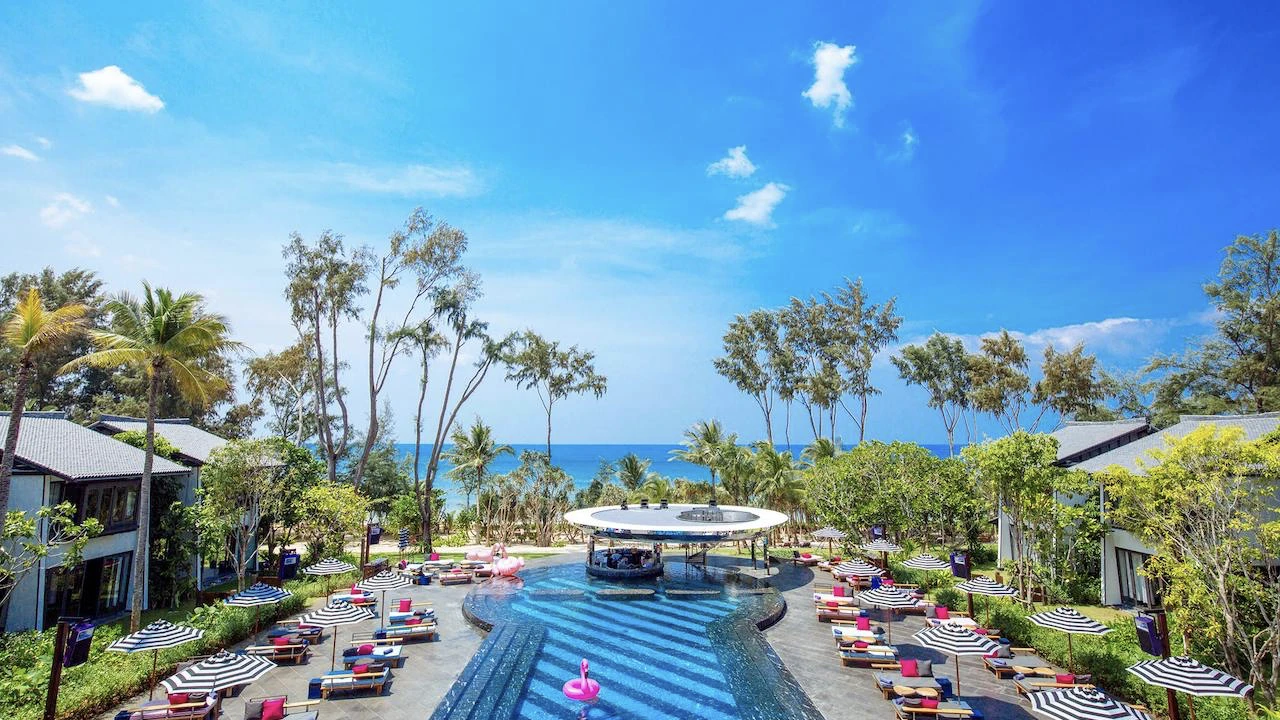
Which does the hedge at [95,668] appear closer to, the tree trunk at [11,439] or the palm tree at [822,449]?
the tree trunk at [11,439]

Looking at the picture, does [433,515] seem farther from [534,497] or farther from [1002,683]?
[1002,683]

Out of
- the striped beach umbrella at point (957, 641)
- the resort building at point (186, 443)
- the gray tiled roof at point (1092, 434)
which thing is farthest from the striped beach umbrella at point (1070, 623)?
the resort building at point (186, 443)

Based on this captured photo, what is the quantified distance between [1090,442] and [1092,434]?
195cm

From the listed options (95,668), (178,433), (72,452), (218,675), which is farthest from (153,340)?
(178,433)

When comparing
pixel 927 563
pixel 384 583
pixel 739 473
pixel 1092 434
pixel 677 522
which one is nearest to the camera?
pixel 384 583

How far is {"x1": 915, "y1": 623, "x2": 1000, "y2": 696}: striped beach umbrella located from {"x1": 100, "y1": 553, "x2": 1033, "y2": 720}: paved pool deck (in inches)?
56.8

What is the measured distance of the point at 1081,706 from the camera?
12.0 metres

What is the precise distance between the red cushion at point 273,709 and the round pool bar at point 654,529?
47.8 feet

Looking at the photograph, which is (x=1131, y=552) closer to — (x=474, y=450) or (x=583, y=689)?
(x=583, y=689)

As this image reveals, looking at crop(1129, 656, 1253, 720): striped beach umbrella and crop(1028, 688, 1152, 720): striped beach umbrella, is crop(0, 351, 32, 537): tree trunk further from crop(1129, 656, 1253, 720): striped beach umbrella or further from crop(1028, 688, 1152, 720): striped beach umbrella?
crop(1129, 656, 1253, 720): striped beach umbrella

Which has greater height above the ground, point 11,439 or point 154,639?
point 11,439

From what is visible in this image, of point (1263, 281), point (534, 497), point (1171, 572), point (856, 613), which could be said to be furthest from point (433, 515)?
point (1263, 281)

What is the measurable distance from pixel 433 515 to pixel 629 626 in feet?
99.9

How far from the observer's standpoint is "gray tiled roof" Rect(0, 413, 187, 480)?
21.5m
